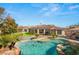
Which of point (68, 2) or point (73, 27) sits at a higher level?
point (68, 2)

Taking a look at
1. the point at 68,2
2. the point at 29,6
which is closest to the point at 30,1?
the point at 29,6

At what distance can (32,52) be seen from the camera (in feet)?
5.65

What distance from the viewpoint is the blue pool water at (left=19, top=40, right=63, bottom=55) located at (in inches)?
67.8

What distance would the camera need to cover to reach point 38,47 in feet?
5.69

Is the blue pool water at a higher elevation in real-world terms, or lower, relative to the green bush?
lower

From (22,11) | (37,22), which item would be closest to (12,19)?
(22,11)

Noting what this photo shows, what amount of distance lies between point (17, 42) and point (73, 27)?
20.1 inches

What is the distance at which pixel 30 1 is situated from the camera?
1752 mm

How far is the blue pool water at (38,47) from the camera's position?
1.72m

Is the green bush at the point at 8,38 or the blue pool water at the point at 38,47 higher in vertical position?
the green bush at the point at 8,38
